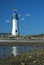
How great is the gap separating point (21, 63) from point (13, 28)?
79.0 meters

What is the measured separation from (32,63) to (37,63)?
26 centimetres

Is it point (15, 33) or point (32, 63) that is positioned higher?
point (15, 33)

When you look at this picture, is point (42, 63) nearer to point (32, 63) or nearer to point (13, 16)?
point (32, 63)

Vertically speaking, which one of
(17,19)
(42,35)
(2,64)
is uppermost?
(17,19)

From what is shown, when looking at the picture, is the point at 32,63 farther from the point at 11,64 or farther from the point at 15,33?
the point at 15,33

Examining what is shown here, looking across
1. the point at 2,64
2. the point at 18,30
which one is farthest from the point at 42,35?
the point at 2,64

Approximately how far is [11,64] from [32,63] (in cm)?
110

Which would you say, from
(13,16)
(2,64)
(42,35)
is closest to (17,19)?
(13,16)

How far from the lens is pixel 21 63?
554 inches

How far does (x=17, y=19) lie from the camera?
9606 centimetres

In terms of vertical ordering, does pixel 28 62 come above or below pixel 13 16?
below

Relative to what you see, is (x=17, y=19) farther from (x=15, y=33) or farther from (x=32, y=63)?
(x=32, y=63)

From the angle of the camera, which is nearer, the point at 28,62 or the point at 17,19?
the point at 28,62

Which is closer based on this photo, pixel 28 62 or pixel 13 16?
pixel 28 62
